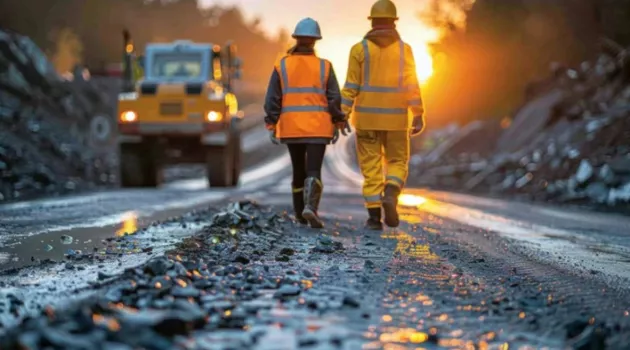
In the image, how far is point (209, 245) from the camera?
7152 mm

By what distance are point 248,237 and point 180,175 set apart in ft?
70.5

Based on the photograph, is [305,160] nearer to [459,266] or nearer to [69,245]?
[69,245]

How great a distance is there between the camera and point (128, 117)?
64.2 ft

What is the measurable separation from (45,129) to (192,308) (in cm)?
2158

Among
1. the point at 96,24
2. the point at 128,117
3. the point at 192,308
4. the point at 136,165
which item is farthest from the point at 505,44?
the point at 96,24

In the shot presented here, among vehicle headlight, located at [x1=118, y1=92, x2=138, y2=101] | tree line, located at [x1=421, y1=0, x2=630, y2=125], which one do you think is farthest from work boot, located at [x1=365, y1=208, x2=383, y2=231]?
tree line, located at [x1=421, y1=0, x2=630, y2=125]

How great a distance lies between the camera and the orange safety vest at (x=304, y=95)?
9336 millimetres

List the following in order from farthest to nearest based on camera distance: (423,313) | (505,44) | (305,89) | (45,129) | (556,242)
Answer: (505,44), (45,129), (305,89), (556,242), (423,313)

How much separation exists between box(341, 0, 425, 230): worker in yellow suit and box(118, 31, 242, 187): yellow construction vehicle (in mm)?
10252

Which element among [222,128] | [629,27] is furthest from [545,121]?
[222,128]

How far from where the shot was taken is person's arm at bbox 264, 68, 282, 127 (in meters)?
9.41

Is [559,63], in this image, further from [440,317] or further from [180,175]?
[440,317]

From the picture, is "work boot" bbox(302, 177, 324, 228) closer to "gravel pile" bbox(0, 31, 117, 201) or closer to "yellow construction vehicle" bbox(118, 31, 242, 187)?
"gravel pile" bbox(0, 31, 117, 201)

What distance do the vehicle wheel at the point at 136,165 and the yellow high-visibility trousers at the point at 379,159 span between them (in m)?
11.2
